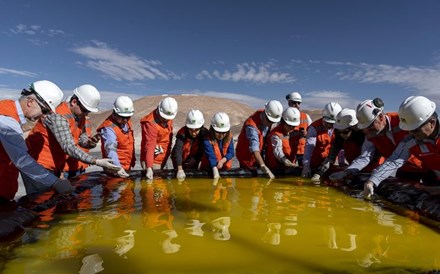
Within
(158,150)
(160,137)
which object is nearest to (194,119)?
(160,137)

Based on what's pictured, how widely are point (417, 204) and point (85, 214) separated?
386 centimetres

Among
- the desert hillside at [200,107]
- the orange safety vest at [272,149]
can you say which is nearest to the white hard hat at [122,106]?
the orange safety vest at [272,149]

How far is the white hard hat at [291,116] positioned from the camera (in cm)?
684

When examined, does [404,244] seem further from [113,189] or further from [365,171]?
[113,189]

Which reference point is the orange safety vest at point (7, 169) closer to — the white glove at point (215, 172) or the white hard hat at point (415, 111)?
the white glove at point (215, 172)

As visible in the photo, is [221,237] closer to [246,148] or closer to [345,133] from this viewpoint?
[345,133]

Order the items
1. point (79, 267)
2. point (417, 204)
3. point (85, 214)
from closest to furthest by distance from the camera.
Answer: point (79, 267)
point (85, 214)
point (417, 204)

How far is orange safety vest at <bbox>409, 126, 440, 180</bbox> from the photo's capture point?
4320 millimetres

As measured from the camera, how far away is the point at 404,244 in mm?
2984

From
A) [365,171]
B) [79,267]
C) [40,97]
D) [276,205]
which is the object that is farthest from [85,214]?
[365,171]

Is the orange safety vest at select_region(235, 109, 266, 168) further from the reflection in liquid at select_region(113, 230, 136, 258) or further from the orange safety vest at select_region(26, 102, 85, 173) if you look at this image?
the reflection in liquid at select_region(113, 230, 136, 258)

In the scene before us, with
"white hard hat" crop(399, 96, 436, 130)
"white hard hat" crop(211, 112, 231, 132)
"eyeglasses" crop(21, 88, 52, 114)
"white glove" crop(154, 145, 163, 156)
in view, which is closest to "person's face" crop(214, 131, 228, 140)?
"white hard hat" crop(211, 112, 231, 132)

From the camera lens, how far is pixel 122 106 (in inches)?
246

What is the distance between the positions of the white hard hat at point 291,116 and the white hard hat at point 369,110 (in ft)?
5.74
